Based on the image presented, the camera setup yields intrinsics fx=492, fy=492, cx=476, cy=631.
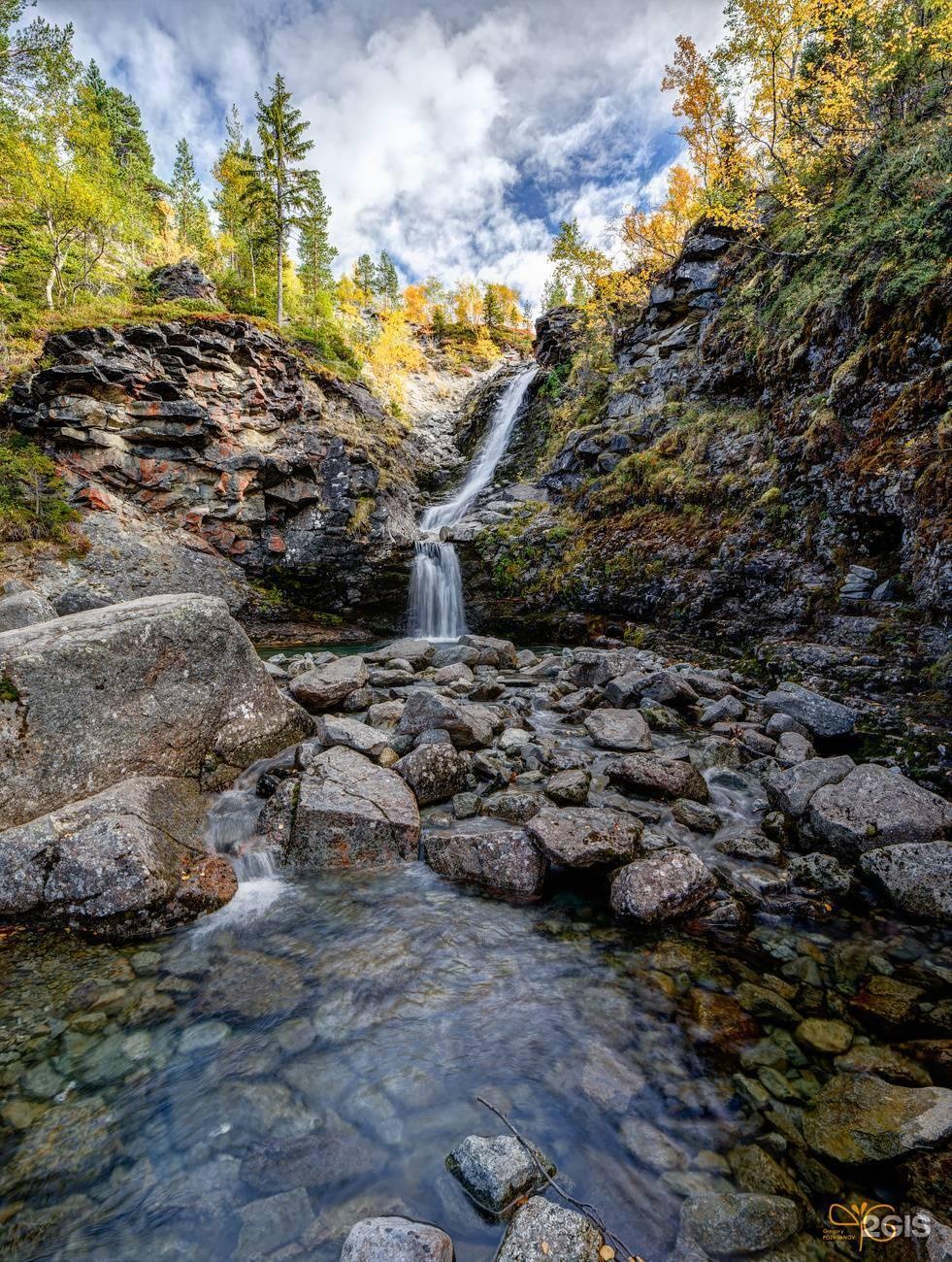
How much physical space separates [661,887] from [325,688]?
597cm

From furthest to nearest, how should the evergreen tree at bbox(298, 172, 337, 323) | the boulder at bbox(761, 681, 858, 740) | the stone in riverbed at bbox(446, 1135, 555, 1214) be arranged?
1. the evergreen tree at bbox(298, 172, 337, 323)
2. the boulder at bbox(761, 681, 858, 740)
3. the stone in riverbed at bbox(446, 1135, 555, 1214)

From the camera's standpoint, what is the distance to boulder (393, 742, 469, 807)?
5.71 meters

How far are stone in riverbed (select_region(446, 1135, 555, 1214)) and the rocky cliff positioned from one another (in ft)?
58.1

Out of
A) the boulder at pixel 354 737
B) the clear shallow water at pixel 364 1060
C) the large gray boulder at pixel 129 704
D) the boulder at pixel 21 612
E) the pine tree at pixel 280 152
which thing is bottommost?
the clear shallow water at pixel 364 1060

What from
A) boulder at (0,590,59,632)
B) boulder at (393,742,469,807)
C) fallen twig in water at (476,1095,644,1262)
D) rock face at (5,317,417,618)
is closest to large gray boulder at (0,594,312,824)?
boulder at (393,742,469,807)

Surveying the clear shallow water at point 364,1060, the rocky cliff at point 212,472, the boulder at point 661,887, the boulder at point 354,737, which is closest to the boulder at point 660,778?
the boulder at point 661,887

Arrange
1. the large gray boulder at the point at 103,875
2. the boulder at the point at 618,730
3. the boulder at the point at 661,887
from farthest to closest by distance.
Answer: the boulder at the point at 618,730
the boulder at the point at 661,887
the large gray boulder at the point at 103,875

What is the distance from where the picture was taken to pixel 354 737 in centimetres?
625

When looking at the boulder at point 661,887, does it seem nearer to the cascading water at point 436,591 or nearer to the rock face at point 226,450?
the cascading water at point 436,591

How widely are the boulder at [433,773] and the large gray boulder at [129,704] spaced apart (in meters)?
1.78

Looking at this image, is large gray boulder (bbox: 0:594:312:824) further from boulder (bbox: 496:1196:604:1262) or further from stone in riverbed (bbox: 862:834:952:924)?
stone in riverbed (bbox: 862:834:952:924)

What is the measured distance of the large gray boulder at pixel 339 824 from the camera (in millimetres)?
4848

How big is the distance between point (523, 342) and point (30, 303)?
50.2 meters

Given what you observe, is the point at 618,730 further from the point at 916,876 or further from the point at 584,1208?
the point at 584,1208
